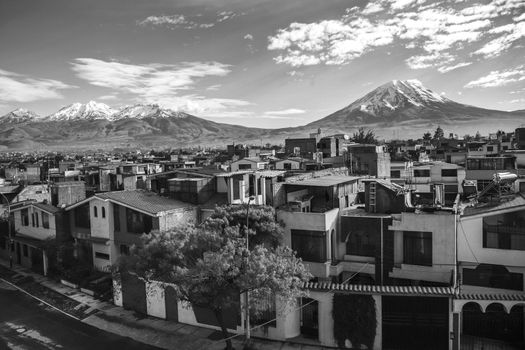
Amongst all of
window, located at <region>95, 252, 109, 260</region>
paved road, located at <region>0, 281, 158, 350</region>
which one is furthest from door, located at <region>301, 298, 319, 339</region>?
window, located at <region>95, 252, 109, 260</region>

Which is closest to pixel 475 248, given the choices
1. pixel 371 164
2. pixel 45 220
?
pixel 371 164

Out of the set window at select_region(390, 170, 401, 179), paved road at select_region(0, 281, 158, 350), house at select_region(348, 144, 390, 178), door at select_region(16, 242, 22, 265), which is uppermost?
house at select_region(348, 144, 390, 178)

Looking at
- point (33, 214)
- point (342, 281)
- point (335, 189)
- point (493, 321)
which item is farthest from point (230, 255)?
point (33, 214)

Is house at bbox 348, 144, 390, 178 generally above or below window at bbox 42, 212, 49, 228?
above

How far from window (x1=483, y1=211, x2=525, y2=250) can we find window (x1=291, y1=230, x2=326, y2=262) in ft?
27.9

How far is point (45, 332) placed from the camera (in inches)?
965

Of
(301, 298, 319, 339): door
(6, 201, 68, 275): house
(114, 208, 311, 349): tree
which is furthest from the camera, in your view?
(6, 201, 68, 275): house

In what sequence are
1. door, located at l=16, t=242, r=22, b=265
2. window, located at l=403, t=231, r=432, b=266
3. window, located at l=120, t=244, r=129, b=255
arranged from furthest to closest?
door, located at l=16, t=242, r=22, b=265
window, located at l=120, t=244, r=129, b=255
window, located at l=403, t=231, r=432, b=266

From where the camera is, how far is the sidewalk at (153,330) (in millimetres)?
21578

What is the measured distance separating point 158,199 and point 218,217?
27.5 feet

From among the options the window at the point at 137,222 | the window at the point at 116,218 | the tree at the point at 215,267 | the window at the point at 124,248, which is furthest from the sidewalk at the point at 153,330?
the window at the point at 137,222

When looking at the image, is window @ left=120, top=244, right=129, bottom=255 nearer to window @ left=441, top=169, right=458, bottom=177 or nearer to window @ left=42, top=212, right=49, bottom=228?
window @ left=42, top=212, right=49, bottom=228

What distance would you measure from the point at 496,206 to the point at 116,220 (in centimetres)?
2486

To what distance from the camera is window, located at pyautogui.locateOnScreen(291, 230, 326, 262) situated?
24250mm
